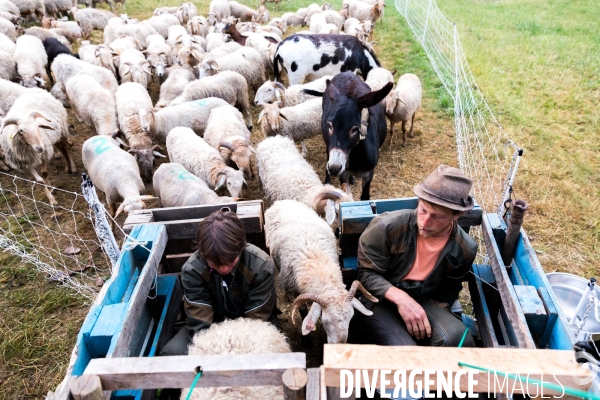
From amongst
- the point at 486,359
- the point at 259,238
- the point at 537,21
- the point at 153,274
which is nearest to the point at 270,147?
the point at 259,238

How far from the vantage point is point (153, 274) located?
2955mm

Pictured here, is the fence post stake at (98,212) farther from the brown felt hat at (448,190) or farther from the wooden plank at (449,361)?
the brown felt hat at (448,190)

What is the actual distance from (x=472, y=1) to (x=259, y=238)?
71.6 ft

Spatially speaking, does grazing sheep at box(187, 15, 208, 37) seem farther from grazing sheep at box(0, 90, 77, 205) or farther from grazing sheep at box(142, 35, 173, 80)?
grazing sheep at box(0, 90, 77, 205)

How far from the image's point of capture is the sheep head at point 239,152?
20.6ft

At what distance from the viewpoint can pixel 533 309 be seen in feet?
7.55

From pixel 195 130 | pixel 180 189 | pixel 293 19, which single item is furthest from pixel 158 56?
pixel 293 19

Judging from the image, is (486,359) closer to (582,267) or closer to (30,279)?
(582,267)

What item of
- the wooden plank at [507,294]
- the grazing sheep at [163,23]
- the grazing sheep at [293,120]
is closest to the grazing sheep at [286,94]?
the grazing sheep at [293,120]

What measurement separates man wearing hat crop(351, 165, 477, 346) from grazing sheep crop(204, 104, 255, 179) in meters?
3.81

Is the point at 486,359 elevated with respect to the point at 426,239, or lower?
elevated

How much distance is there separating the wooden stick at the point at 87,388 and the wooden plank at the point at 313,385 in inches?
33.7

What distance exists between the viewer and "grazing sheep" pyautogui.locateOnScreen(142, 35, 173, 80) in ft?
33.2

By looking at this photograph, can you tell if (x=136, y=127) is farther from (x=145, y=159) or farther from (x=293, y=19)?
A: (x=293, y=19)
